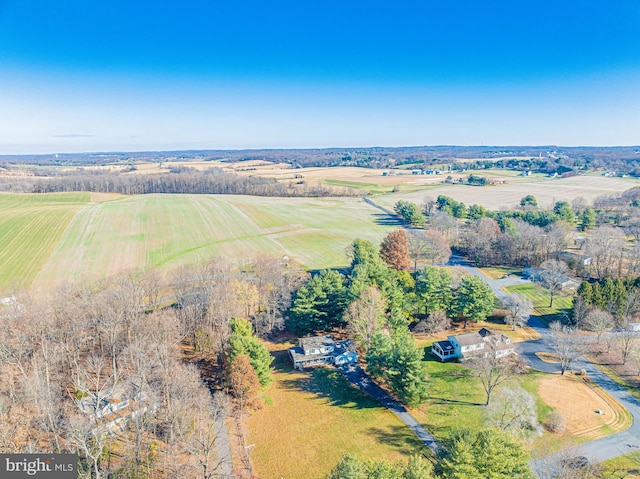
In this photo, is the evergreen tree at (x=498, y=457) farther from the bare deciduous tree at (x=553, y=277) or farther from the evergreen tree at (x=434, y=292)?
the bare deciduous tree at (x=553, y=277)

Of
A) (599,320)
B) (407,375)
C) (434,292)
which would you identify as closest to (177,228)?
(434,292)

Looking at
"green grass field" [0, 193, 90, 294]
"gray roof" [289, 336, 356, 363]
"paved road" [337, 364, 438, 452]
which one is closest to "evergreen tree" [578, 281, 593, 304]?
"paved road" [337, 364, 438, 452]

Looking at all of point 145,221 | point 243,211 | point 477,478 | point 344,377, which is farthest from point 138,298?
point 243,211

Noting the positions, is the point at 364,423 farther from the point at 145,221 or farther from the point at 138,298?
the point at 145,221

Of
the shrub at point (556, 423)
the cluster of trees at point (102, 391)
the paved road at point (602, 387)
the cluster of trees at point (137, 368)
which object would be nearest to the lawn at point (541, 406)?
the shrub at point (556, 423)

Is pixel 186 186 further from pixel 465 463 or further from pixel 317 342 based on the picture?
pixel 465 463
